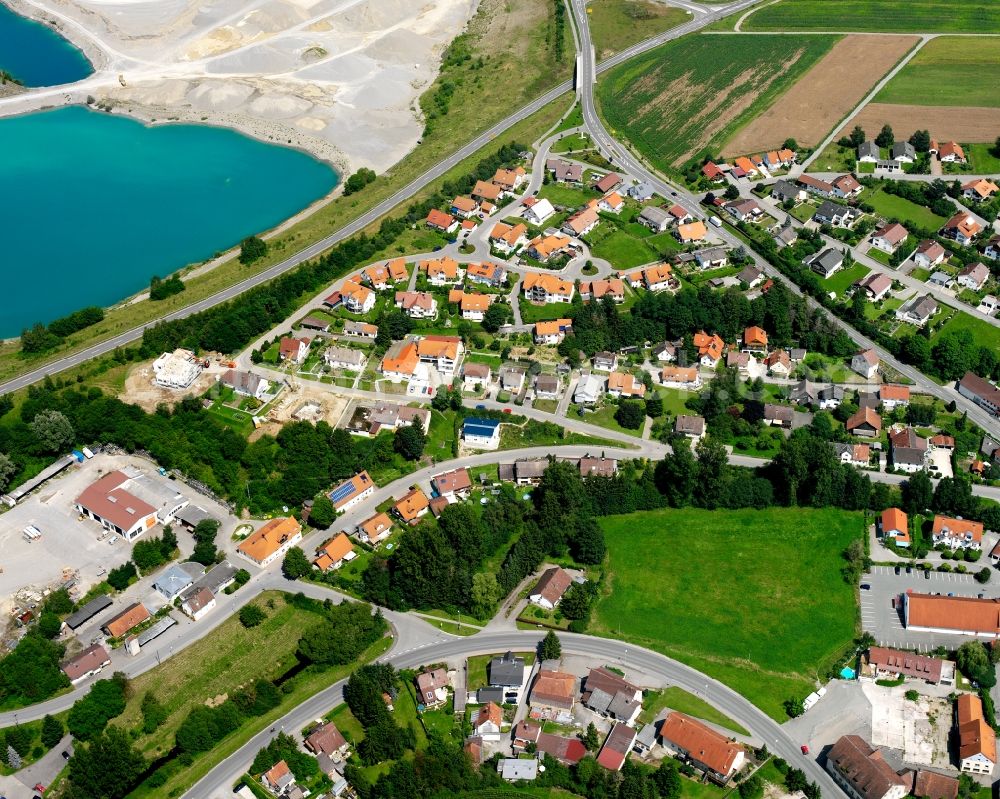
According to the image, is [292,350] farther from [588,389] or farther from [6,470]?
[588,389]

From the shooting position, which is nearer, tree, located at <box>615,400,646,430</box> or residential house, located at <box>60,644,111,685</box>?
residential house, located at <box>60,644,111,685</box>

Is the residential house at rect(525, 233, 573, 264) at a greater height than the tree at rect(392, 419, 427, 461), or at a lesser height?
greater

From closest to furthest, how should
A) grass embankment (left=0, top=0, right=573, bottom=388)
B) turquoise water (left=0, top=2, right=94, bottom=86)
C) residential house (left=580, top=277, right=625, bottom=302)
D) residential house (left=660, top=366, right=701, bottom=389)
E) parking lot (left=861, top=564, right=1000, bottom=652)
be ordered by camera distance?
parking lot (left=861, top=564, right=1000, bottom=652) < residential house (left=660, top=366, right=701, bottom=389) < residential house (left=580, top=277, right=625, bottom=302) < grass embankment (left=0, top=0, right=573, bottom=388) < turquoise water (left=0, top=2, right=94, bottom=86)

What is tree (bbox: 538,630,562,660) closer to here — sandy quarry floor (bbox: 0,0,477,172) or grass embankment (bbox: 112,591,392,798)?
grass embankment (bbox: 112,591,392,798)

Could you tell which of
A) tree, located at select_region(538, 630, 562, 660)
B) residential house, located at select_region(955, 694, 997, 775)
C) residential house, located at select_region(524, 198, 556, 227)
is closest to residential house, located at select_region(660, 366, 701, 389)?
residential house, located at select_region(524, 198, 556, 227)

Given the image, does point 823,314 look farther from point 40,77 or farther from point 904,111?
point 40,77

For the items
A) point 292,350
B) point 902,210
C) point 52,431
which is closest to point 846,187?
point 902,210
